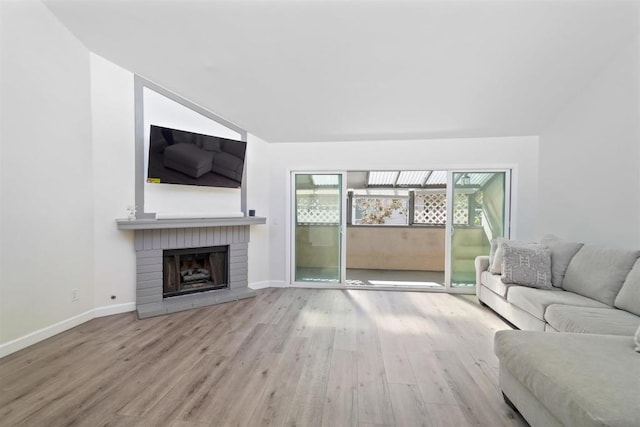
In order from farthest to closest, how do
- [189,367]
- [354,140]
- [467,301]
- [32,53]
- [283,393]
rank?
[354,140] < [467,301] < [32,53] < [189,367] < [283,393]

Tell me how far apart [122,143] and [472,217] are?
488cm

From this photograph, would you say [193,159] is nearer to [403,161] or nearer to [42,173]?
[42,173]

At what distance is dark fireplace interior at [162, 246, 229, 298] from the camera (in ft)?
10.9

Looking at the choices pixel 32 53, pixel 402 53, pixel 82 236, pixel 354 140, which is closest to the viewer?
pixel 32 53

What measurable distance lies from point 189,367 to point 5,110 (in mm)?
2577

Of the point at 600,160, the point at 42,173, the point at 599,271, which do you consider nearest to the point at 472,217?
the point at 600,160

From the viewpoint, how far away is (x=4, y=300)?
2.07 meters

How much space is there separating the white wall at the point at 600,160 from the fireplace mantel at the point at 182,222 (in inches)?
158

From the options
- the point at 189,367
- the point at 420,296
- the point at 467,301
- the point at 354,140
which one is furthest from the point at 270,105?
the point at 467,301

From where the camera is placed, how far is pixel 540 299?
2.30 meters

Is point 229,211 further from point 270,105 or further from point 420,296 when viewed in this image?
point 420,296

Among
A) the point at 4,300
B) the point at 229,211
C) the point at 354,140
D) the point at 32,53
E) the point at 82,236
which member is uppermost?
the point at 32,53

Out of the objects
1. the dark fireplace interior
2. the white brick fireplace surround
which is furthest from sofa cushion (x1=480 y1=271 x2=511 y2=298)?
the dark fireplace interior

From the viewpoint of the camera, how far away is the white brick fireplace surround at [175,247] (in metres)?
2.97
